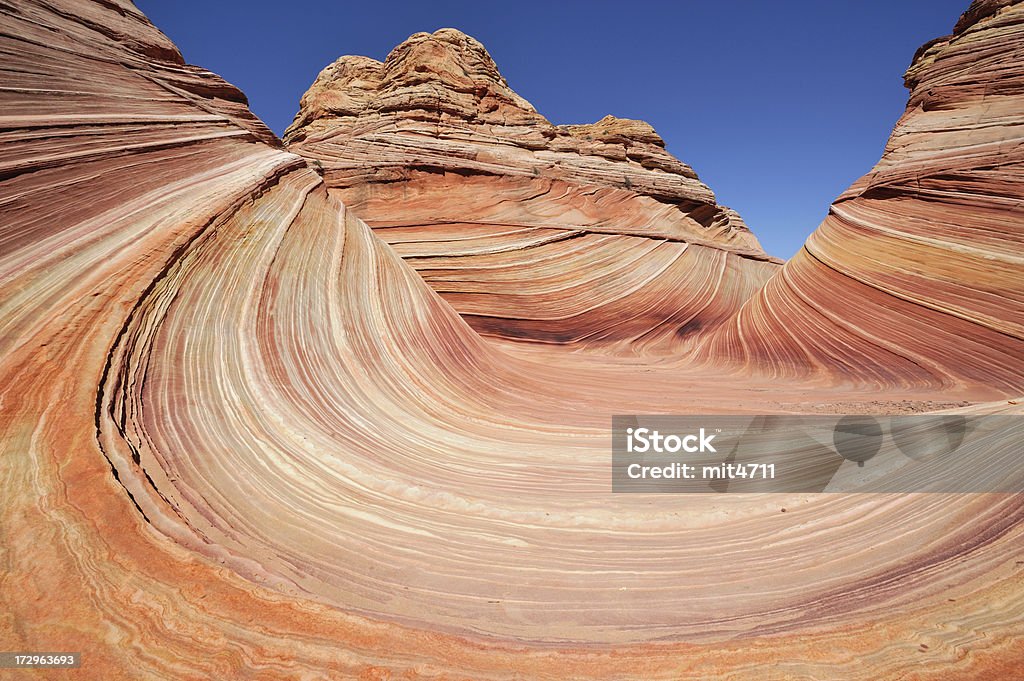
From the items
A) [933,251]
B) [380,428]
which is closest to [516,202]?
[933,251]

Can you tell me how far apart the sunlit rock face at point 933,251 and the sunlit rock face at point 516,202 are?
232cm

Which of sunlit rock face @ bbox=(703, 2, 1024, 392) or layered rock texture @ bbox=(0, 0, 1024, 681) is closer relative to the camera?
layered rock texture @ bbox=(0, 0, 1024, 681)

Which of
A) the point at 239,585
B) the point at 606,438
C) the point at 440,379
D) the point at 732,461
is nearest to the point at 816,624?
the point at 732,461

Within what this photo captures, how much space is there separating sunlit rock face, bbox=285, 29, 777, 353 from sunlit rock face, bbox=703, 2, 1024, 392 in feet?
7.61

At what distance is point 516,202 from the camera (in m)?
9.76

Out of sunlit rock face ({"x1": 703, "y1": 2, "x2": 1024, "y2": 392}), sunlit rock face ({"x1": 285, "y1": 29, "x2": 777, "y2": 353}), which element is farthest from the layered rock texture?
sunlit rock face ({"x1": 285, "y1": 29, "x2": 777, "y2": 353})

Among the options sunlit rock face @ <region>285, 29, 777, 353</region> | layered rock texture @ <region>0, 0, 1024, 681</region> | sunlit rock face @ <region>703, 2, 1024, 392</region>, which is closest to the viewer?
layered rock texture @ <region>0, 0, 1024, 681</region>

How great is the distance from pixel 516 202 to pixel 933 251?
6.45 metres

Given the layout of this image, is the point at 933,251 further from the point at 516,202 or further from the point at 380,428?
the point at 380,428

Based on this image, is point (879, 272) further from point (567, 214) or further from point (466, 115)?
point (466, 115)

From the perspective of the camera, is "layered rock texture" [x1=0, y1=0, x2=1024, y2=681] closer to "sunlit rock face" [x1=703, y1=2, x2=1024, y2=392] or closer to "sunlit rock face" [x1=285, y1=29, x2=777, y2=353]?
"sunlit rock face" [x1=703, y1=2, x2=1024, y2=392]

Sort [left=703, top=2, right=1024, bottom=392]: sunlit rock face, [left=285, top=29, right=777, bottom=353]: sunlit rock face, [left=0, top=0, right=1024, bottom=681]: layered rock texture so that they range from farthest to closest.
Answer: [left=285, top=29, right=777, bottom=353]: sunlit rock face
[left=703, top=2, right=1024, bottom=392]: sunlit rock face
[left=0, top=0, right=1024, bottom=681]: layered rock texture

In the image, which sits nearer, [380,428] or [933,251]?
[380,428]

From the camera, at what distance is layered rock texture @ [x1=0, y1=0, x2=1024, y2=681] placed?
5.32 feet
